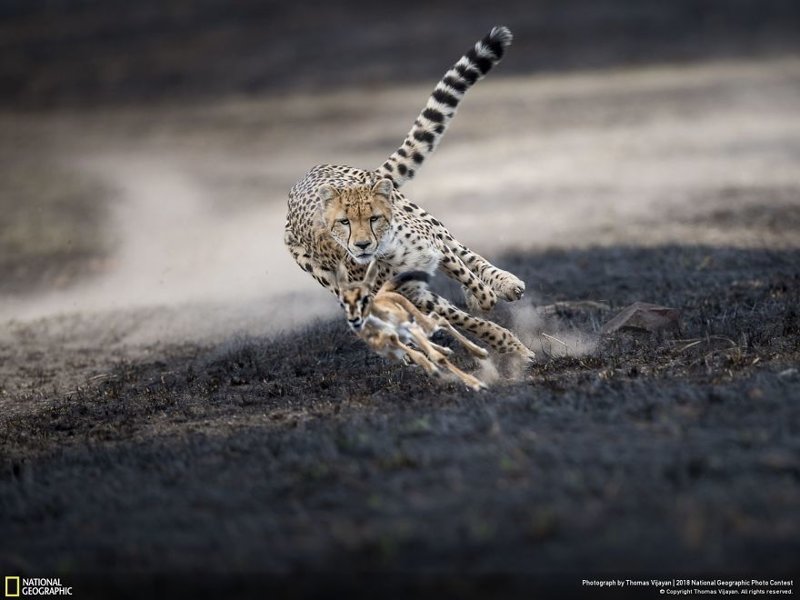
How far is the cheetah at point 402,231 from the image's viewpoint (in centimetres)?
654

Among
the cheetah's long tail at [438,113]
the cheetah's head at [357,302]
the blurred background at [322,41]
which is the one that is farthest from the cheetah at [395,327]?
the blurred background at [322,41]

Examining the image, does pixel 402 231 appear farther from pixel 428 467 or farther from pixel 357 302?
pixel 428 467

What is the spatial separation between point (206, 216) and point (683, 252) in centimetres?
687

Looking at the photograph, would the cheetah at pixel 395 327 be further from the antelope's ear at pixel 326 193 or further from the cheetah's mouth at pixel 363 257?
the antelope's ear at pixel 326 193

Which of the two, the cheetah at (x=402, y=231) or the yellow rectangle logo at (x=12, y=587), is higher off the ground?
the cheetah at (x=402, y=231)

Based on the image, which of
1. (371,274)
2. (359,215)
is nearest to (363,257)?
(371,274)

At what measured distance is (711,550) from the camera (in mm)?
3467

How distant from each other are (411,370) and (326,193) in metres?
1.05

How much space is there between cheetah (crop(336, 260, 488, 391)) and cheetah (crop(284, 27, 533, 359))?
0.37m

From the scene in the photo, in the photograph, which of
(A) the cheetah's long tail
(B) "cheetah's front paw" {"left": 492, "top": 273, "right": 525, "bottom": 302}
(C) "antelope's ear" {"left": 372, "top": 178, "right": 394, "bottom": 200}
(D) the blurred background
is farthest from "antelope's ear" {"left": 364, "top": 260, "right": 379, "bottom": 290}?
(D) the blurred background

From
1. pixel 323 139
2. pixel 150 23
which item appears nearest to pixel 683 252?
pixel 323 139

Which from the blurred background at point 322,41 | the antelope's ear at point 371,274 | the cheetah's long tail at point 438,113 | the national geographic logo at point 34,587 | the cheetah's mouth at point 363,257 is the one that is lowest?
the national geographic logo at point 34,587

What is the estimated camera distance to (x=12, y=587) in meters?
4.07

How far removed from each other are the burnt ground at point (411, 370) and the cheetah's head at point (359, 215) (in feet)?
2.32
